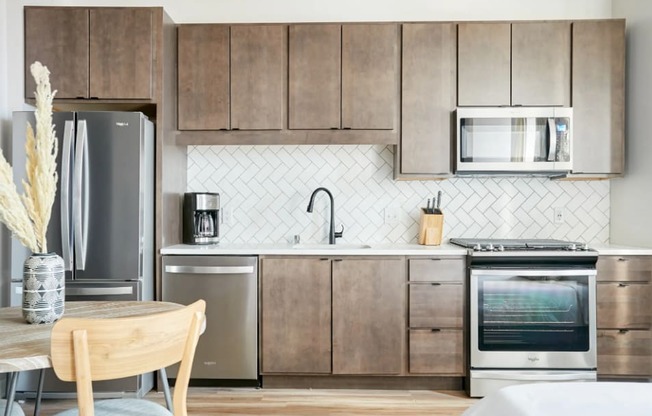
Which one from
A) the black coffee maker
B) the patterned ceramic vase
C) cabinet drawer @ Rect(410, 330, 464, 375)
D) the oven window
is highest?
the black coffee maker

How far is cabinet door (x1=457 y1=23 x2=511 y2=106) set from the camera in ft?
10.5

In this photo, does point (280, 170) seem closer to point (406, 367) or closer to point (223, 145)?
point (223, 145)

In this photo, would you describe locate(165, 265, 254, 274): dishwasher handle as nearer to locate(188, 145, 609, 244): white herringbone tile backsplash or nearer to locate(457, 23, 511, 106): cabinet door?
locate(188, 145, 609, 244): white herringbone tile backsplash

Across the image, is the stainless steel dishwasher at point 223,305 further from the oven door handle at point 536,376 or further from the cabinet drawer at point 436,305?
the oven door handle at point 536,376

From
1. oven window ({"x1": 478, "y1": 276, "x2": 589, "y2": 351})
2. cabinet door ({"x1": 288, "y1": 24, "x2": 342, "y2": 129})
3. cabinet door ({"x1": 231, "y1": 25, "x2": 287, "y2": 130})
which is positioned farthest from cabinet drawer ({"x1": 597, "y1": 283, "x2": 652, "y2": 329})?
cabinet door ({"x1": 231, "y1": 25, "x2": 287, "y2": 130})

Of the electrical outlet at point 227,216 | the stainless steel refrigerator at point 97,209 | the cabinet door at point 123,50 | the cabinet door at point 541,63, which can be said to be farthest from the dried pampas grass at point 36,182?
the cabinet door at point 541,63

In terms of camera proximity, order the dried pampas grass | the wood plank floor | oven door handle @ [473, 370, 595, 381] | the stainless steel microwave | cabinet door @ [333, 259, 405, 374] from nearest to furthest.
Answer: the dried pampas grass → the wood plank floor → oven door handle @ [473, 370, 595, 381] → cabinet door @ [333, 259, 405, 374] → the stainless steel microwave

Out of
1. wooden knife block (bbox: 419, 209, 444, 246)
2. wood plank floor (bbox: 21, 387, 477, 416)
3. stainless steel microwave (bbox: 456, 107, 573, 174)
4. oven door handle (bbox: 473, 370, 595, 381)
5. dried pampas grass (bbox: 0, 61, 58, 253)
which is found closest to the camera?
dried pampas grass (bbox: 0, 61, 58, 253)

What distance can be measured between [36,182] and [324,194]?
2.32 meters

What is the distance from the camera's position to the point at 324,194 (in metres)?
3.62

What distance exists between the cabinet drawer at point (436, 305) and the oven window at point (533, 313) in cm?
14

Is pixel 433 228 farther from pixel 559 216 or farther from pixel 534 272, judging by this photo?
pixel 559 216

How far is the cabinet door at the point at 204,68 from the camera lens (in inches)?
128

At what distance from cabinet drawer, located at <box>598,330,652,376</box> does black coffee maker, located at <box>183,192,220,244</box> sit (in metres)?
2.72
